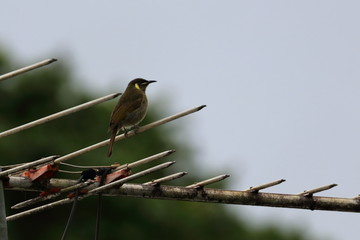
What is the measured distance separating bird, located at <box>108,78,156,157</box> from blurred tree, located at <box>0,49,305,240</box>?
20.5 metres

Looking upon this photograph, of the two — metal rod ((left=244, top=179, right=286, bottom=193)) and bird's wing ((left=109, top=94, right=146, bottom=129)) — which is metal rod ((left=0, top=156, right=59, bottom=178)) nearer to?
metal rod ((left=244, top=179, right=286, bottom=193))

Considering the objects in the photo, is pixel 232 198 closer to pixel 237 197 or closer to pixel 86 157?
pixel 237 197

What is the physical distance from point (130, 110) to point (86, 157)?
21.1m

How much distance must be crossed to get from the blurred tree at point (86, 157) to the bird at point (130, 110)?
20.5 meters

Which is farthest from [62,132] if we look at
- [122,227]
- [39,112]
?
[122,227]

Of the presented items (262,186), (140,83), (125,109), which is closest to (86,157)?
(140,83)

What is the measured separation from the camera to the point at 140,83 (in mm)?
15562

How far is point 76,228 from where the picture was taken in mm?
38125

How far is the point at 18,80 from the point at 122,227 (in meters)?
6.03

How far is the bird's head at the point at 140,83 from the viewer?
1547 cm

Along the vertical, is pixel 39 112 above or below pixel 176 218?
above

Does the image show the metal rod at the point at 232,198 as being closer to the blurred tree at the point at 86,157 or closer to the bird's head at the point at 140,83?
the bird's head at the point at 140,83

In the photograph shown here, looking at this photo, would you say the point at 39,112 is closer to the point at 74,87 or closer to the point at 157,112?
the point at 74,87

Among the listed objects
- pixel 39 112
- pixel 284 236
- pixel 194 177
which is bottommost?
pixel 284 236
